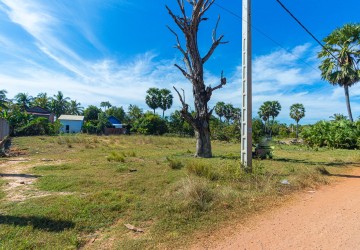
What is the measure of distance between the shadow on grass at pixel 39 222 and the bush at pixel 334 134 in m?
23.3

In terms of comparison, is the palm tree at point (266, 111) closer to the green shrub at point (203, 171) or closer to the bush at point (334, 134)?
the bush at point (334, 134)

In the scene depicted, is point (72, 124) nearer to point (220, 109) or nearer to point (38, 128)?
point (38, 128)

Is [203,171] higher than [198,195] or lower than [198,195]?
higher

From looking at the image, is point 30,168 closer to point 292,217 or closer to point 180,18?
point 292,217

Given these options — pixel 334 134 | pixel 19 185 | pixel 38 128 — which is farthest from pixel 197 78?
pixel 38 128

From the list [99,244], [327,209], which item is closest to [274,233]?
[327,209]

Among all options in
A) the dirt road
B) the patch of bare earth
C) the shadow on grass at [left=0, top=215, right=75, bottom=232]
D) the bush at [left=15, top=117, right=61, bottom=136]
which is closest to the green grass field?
the shadow on grass at [left=0, top=215, right=75, bottom=232]

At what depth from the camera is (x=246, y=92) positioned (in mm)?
8266

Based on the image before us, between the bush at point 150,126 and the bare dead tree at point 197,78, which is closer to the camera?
the bare dead tree at point 197,78

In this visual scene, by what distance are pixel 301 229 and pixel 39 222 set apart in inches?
157

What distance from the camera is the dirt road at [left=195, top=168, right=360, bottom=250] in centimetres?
339

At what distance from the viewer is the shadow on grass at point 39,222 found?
12.3 ft

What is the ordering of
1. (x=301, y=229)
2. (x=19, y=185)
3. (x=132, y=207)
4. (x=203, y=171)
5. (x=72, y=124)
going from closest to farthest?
1. (x=301, y=229)
2. (x=132, y=207)
3. (x=19, y=185)
4. (x=203, y=171)
5. (x=72, y=124)

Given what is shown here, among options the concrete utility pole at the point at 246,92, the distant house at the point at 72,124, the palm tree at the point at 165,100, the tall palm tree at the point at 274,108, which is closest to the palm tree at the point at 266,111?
the tall palm tree at the point at 274,108
